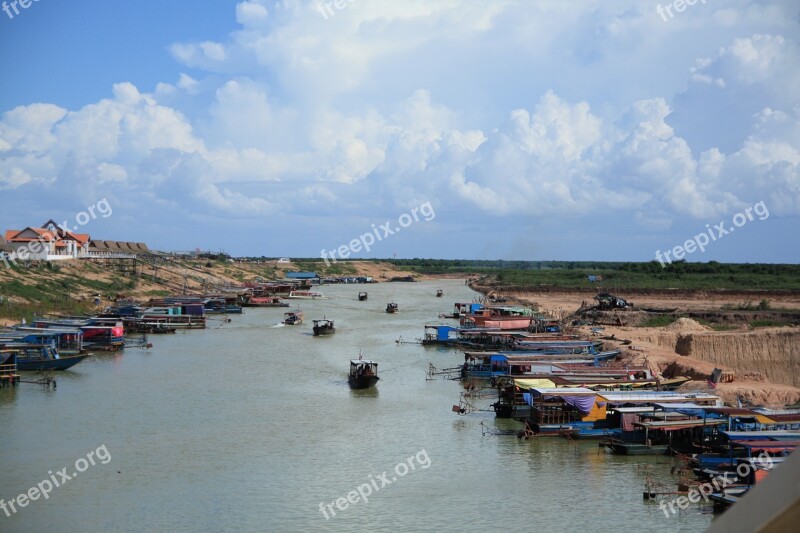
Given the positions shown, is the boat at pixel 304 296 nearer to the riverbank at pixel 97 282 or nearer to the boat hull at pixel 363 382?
the riverbank at pixel 97 282

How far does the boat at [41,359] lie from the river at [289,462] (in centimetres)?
60

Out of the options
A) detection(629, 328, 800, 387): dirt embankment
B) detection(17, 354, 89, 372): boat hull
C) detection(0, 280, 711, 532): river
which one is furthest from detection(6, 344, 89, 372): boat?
detection(629, 328, 800, 387): dirt embankment

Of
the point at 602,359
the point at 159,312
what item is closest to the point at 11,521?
the point at 602,359

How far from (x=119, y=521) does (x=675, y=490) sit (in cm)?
1208

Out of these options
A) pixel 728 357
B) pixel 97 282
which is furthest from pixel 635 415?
pixel 97 282

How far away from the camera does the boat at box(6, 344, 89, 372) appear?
31156 mm

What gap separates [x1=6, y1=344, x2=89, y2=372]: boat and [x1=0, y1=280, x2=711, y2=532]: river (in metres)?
0.60

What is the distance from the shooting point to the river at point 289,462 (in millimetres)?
15688

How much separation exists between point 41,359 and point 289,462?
56.6 ft

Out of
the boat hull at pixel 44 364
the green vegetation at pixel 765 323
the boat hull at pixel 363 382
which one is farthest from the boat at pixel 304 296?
the boat hull at pixel 363 382

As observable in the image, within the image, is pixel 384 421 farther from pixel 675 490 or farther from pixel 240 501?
pixel 675 490

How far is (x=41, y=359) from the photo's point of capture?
31.5m

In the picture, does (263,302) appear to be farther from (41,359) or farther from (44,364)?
(44,364)

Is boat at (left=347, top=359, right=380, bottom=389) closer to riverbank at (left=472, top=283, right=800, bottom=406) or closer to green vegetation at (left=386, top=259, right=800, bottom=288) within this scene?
riverbank at (left=472, top=283, right=800, bottom=406)
